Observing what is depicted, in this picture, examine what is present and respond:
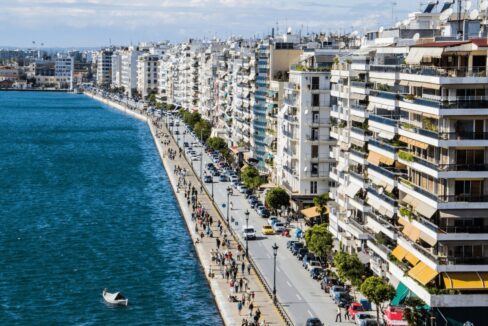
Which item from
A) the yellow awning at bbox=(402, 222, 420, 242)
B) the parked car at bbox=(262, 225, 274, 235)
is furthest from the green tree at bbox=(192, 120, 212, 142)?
the yellow awning at bbox=(402, 222, 420, 242)

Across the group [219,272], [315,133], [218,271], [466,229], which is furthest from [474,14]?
[315,133]

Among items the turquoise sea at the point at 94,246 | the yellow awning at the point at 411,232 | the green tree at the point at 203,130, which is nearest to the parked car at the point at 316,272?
the turquoise sea at the point at 94,246

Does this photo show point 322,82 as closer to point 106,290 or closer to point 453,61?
point 106,290

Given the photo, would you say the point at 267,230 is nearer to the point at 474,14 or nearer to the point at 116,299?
the point at 116,299

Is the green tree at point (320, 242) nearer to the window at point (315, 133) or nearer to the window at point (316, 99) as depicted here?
the window at point (315, 133)

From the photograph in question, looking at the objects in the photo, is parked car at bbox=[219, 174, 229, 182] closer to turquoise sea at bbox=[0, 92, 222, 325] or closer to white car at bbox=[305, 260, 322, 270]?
turquoise sea at bbox=[0, 92, 222, 325]

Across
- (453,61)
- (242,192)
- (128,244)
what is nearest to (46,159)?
(242,192)
